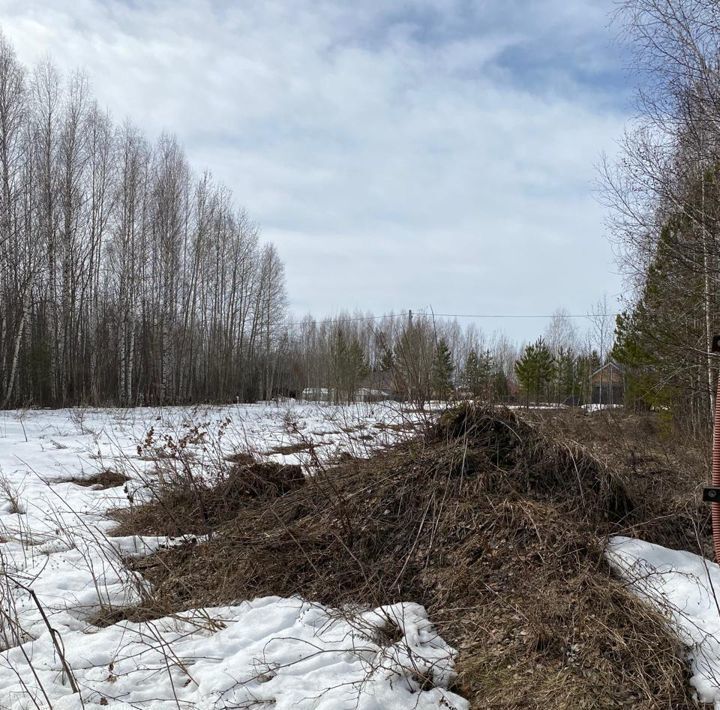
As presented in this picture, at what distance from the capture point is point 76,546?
14.2ft

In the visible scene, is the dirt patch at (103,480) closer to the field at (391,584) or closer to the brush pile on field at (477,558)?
the field at (391,584)

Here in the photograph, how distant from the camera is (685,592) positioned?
9.74ft

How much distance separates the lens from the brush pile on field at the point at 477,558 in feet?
8.33

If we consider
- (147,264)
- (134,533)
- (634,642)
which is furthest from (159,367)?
(634,642)

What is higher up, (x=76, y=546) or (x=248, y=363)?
(x=248, y=363)

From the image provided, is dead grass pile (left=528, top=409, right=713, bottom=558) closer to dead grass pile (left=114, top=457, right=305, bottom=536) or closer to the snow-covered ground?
the snow-covered ground

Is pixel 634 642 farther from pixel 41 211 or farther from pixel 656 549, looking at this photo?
pixel 41 211

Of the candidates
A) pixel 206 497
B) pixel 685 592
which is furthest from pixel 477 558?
pixel 206 497

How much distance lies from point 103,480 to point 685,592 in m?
6.59

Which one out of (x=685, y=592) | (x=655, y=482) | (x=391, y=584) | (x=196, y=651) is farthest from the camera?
(x=655, y=482)

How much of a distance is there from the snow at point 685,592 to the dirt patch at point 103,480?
577 cm

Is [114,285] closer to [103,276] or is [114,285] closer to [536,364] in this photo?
[103,276]

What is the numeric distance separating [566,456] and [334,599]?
213 centimetres

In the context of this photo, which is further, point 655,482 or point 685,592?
point 655,482
